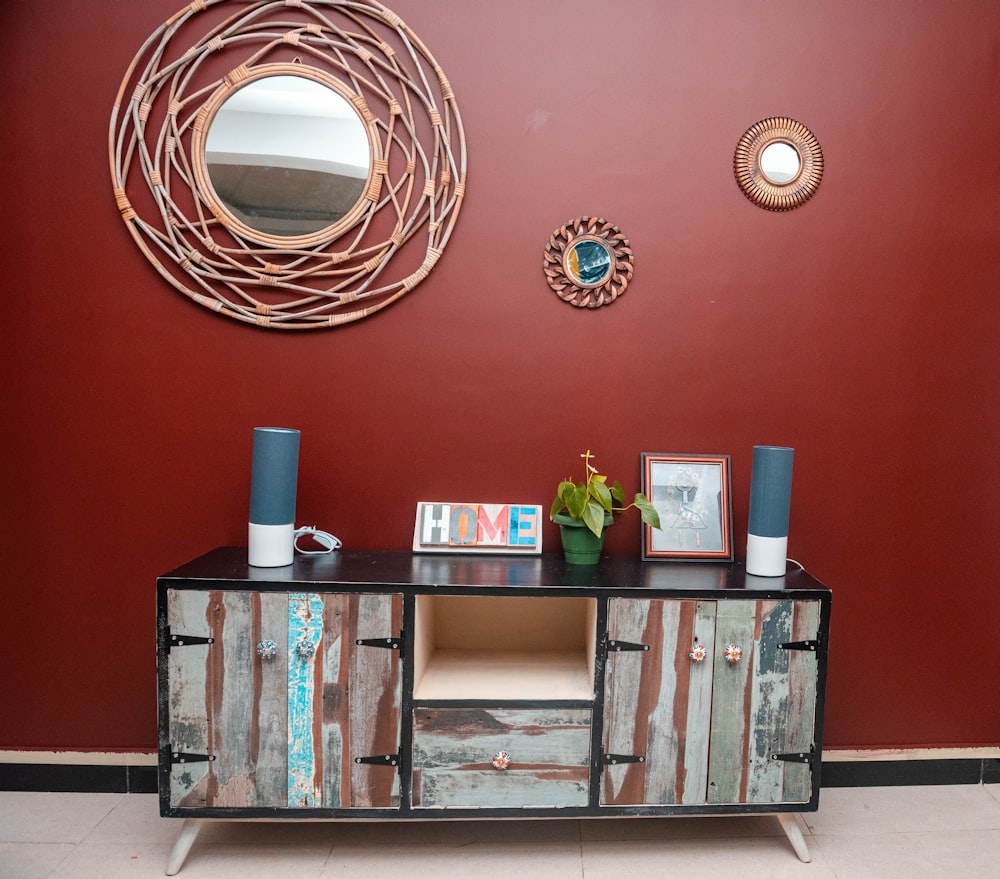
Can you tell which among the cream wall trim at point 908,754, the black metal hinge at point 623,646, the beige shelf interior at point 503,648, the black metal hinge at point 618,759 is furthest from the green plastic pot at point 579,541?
the cream wall trim at point 908,754

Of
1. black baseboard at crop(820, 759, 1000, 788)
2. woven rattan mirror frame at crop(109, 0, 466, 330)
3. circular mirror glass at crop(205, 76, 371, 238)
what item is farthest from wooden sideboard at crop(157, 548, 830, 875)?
circular mirror glass at crop(205, 76, 371, 238)

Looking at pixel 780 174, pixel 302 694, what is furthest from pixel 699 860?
pixel 780 174

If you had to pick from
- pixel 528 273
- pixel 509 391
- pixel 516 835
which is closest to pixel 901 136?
pixel 528 273

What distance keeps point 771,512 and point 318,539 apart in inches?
49.8

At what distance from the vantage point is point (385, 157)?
199 centimetres

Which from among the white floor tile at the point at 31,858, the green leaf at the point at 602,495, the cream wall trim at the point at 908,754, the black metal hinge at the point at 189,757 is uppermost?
the green leaf at the point at 602,495

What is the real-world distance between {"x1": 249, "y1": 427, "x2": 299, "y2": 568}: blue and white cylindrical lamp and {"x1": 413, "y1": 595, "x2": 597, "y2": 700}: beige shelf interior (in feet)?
1.34

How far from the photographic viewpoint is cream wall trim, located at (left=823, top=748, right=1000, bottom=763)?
2178 mm

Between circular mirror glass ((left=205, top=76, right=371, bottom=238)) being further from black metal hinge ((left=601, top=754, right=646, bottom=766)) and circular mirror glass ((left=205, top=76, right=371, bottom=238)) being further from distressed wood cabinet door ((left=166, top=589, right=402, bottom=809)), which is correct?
black metal hinge ((left=601, top=754, right=646, bottom=766))

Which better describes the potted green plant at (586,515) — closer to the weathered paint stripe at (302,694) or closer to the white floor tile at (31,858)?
the weathered paint stripe at (302,694)

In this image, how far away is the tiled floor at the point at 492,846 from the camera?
1729 millimetres

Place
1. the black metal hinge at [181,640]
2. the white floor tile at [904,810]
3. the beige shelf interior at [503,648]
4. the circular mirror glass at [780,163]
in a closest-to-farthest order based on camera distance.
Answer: the black metal hinge at [181,640] < the beige shelf interior at [503,648] < the white floor tile at [904,810] < the circular mirror glass at [780,163]

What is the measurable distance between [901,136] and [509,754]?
2.15 metres

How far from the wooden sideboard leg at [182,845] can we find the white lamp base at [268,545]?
2.12 feet
